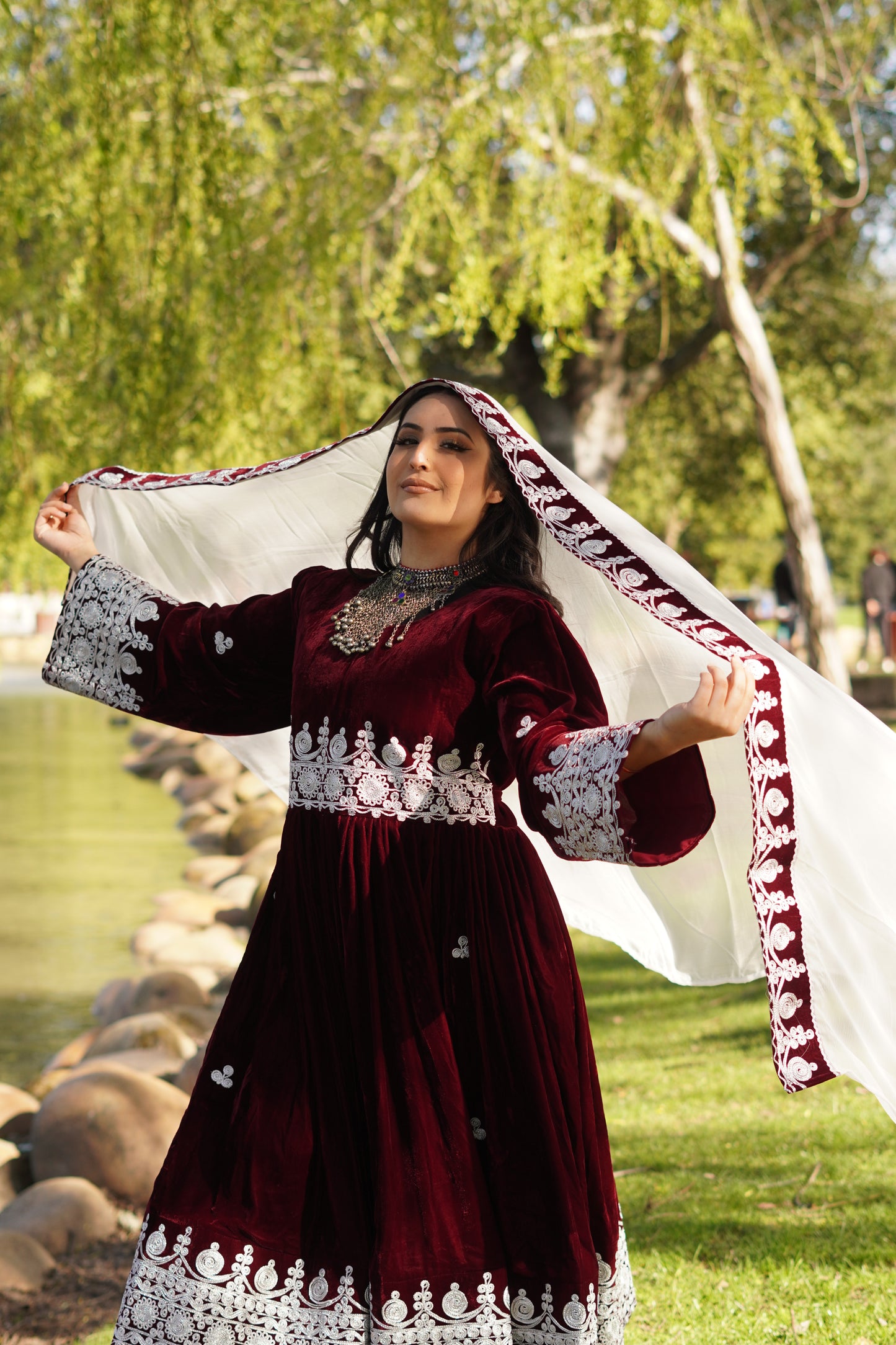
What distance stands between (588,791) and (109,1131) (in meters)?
3.09

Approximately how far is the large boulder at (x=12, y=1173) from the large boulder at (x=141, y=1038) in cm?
92

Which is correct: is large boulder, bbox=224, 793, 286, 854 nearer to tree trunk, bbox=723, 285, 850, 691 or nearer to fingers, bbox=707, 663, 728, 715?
tree trunk, bbox=723, 285, 850, 691

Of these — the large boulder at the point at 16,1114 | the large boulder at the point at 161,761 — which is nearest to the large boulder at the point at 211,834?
the large boulder at the point at 161,761

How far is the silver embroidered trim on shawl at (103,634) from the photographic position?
8.84 ft

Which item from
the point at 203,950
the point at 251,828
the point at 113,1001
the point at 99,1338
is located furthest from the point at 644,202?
the point at 99,1338

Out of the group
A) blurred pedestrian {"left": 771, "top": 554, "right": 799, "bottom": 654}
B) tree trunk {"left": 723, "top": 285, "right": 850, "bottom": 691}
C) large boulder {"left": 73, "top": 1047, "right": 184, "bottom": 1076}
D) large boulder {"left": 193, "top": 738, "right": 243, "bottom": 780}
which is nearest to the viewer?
large boulder {"left": 73, "top": 1047, "right": 184, "bottom": 1076}

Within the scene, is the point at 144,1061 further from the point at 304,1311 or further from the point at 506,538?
the point at 506,538

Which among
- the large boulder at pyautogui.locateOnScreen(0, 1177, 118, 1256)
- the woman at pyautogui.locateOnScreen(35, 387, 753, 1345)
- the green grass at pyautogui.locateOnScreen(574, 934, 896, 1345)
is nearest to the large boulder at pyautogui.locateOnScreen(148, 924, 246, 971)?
the green grass at pyautogui.locateOnScreen(574, 934, 896, 1345)

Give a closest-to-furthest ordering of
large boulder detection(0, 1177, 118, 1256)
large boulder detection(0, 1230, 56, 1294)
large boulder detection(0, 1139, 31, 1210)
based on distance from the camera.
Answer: large boulder detection(0, 1230, 56, 1294)
large boulder detection(0, 1177, 118, 1256)
large boulder detection(0, 1139, 31, 1210)

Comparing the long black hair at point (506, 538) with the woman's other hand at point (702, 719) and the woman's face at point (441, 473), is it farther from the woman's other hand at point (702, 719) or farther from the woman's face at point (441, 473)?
the woman's other hand at point (702, 719)

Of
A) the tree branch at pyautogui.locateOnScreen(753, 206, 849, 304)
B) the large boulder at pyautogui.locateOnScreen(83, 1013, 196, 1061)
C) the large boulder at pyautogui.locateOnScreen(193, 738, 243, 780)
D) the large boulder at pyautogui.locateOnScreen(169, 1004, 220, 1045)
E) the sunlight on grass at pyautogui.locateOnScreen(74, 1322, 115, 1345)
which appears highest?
the tree branch at pyautogui.locateOnScreen(753, 206, 849, 304)

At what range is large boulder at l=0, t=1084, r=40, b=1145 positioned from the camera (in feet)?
16.4

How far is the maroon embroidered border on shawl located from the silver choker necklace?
183 millimetres

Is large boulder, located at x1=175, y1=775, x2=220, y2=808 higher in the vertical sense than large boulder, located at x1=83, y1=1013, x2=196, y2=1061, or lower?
lower
